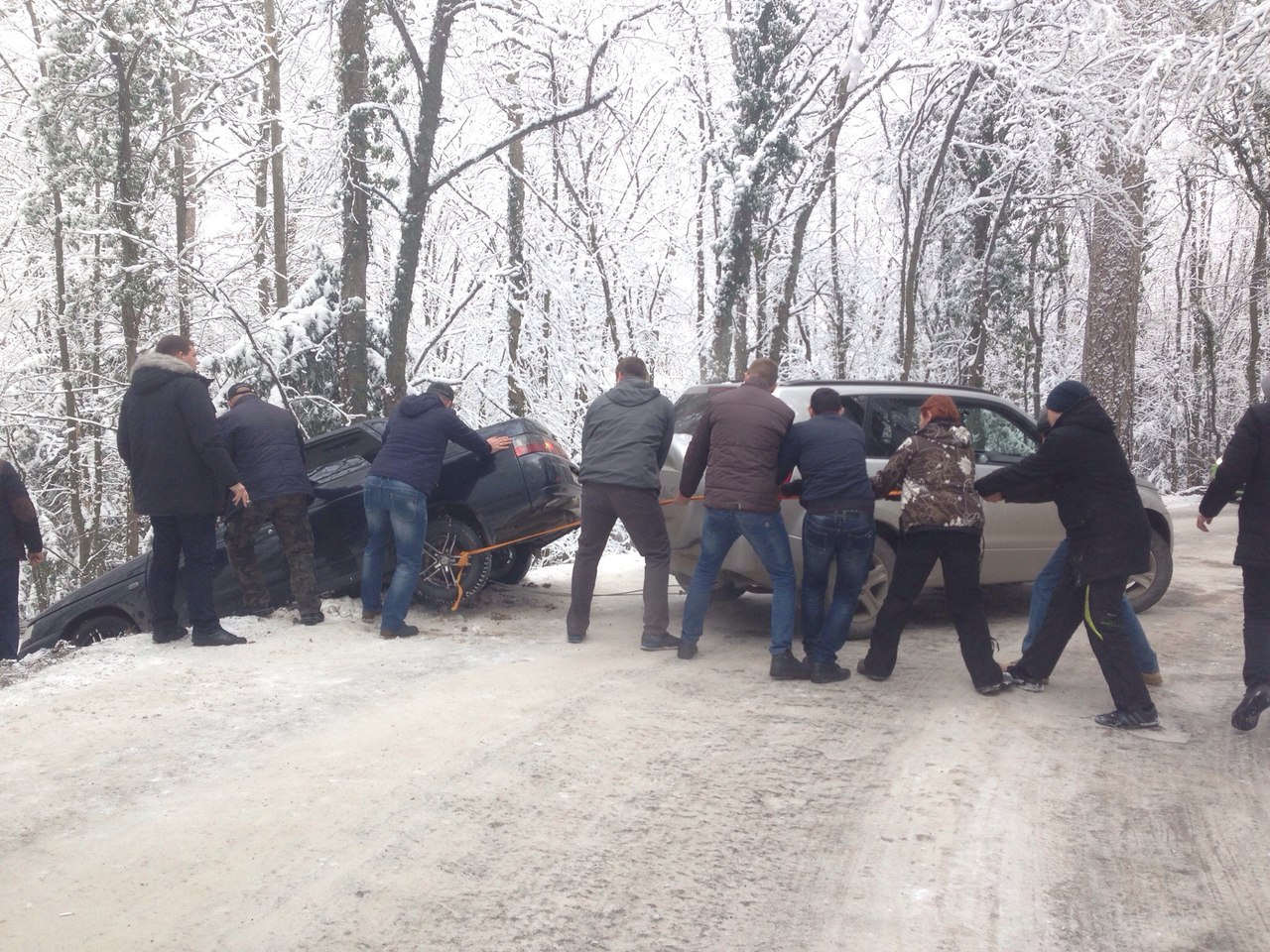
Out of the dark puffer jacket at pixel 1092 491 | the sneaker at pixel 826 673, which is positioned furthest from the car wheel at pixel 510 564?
the dark puffer jacket at pixel 1092 491

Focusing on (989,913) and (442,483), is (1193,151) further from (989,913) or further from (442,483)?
(989,913)

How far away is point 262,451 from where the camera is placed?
7961 mm

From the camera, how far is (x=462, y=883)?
3984mm

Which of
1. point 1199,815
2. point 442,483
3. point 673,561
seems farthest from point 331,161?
point 1199,815

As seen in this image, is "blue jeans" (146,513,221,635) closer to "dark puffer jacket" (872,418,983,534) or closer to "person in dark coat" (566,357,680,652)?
"person in dark coat" (566,357,680,652)

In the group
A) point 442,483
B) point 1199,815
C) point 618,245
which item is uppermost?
point 618,245

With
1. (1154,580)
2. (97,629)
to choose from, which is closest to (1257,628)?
(1154,580)

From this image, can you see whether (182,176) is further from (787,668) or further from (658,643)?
(787,668)

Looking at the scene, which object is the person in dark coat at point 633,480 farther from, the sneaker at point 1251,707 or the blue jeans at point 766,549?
the sneaker at point 1251,707

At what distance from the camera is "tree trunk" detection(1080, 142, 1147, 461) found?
15992 mm

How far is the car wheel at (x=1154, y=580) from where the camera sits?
27.5ft

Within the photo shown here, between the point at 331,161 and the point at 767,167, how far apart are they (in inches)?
233

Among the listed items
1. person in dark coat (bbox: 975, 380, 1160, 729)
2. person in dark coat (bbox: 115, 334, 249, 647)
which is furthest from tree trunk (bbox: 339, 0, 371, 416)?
person in dark coat (bbox: 975, 380, 1160, 729)

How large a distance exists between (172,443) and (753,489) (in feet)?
13.0
